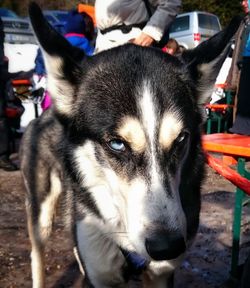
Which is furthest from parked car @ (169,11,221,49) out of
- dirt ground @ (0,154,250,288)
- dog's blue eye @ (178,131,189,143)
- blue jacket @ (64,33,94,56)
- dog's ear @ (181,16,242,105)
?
dog's blue eye @ (178,131,189,143)

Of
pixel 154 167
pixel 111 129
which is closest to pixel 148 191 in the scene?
pixel 154 167

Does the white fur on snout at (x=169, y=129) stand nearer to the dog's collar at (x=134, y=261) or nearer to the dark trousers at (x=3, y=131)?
the dog's collar at (x=134, y=261)

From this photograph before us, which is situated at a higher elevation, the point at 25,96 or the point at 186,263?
the point at 186,263

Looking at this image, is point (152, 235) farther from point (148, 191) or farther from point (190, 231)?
point (190, 231)

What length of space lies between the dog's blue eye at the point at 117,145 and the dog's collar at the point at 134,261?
57 cm

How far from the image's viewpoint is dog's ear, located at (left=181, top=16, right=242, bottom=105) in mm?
2129

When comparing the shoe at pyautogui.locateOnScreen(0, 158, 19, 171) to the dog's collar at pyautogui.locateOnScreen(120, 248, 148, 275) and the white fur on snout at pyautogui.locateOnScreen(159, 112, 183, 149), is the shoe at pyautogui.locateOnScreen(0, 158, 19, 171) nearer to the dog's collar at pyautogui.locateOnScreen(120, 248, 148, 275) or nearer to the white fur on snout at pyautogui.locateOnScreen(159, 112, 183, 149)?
the dog's collar at pyautogui.locateOnScreen(120, 248, 148, 275)

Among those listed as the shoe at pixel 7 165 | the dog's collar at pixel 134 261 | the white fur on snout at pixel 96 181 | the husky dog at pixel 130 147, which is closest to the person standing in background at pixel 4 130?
the shoe at pixel 7 165

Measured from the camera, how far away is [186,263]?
131 inches

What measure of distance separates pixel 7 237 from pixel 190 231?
1.93 metres

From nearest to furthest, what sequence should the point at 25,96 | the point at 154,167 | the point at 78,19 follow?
the point at 154,167
the point at 78,19
the point at 25,96

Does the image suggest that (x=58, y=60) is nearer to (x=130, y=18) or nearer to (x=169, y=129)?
(x=169, y=129)

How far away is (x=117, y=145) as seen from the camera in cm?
187

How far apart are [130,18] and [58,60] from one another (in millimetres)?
1172
